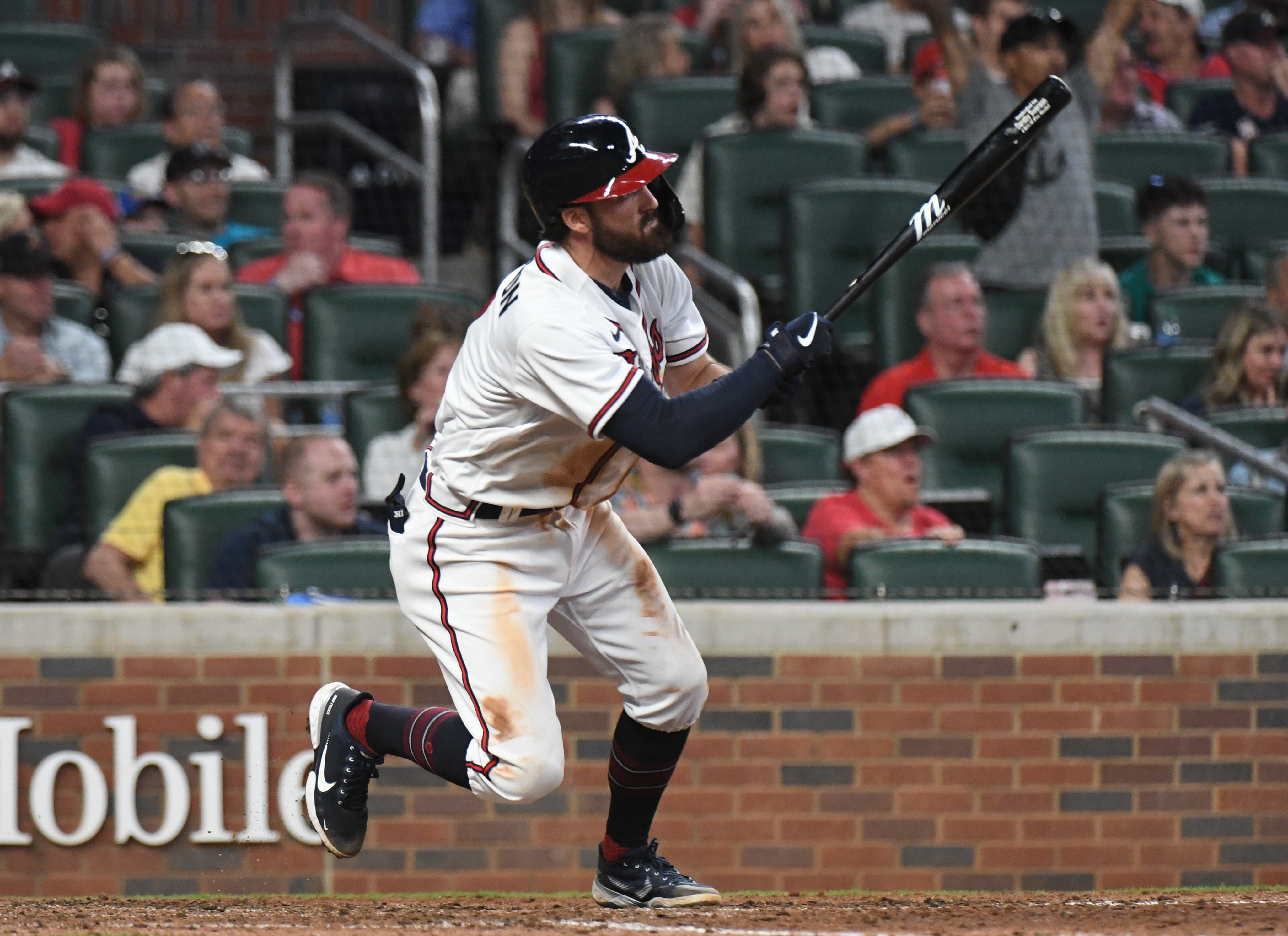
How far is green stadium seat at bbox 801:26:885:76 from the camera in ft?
27.1

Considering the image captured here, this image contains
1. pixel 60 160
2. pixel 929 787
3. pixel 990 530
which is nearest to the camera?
pixel 929 787

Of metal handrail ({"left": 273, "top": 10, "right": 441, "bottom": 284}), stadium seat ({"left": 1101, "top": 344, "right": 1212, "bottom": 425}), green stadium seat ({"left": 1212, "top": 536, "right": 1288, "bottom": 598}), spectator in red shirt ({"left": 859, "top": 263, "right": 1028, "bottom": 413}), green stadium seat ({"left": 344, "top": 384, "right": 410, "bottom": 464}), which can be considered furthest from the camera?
metal handrail ({"left": 273, "top": 10, "right": 441, "bottom": 284})

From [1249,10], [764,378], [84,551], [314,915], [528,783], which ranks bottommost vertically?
[314,915]

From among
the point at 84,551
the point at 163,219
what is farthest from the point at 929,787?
the point at 163,219

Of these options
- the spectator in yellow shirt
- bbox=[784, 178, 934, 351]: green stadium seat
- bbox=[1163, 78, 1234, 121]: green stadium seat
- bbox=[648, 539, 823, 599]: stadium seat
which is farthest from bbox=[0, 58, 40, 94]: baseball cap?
bbox=[1163, 78, 1234, 121]: green stadium seat

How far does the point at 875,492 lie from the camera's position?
5.24 metres

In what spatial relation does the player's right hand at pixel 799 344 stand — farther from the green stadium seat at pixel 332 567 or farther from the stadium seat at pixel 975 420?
the stadium seat at pixel 975 420

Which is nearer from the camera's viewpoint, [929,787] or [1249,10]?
[929,787]

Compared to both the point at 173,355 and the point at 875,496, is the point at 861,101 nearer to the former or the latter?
the point at 875,496

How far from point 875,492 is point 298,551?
1.67m

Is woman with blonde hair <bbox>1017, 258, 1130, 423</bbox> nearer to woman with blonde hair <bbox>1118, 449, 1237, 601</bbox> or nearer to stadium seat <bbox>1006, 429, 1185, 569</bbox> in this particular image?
stadium seat <bbox>1006, 429, 1185, 569</bbox>

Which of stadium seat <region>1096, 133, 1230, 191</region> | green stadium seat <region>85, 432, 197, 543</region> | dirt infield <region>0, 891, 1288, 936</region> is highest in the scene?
stadium seat <region>1096, 133, 1230, 191</region>

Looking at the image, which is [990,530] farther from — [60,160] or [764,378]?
[60,160]

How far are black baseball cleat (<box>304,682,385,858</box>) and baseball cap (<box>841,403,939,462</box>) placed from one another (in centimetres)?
191
